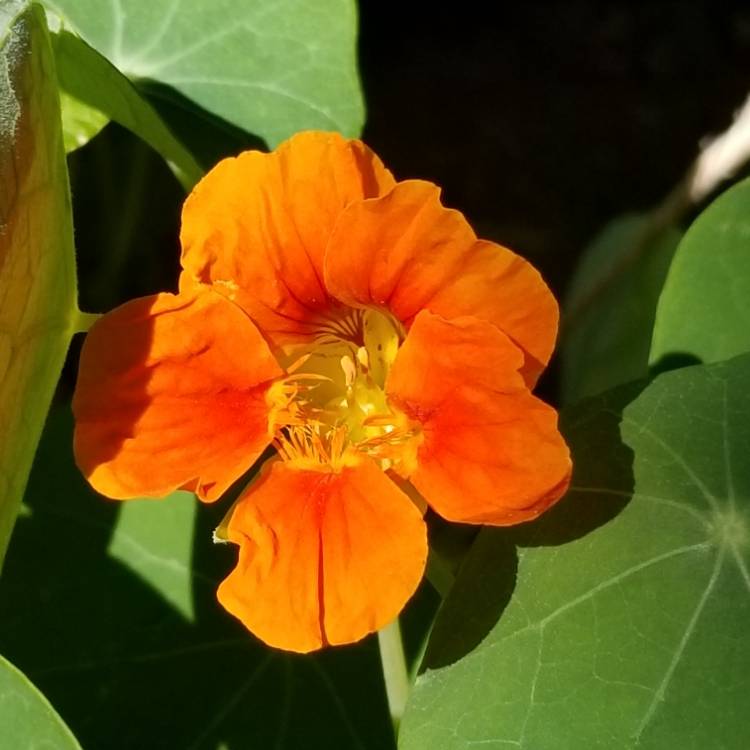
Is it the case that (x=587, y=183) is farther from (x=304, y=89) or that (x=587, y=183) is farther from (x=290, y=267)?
(x=290, y=267)

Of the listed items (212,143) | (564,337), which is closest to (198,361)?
(212,143)

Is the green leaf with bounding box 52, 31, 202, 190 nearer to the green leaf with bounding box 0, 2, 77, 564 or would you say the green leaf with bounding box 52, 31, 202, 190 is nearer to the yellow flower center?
the green leaf with bounding box 0, 2, 77, 564

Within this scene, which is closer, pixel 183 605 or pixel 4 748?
pixel 4 748

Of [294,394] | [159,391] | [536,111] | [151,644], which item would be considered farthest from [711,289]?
[536,111]

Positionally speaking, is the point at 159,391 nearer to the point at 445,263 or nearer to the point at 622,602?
the point at 445,263

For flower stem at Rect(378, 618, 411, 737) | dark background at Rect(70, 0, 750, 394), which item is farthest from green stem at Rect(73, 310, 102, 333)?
dark background at Rect(70, 0, 750, 394)

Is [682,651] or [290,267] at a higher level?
[290,267]
